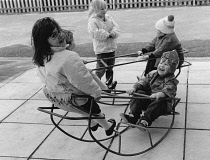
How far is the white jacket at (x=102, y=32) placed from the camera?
436cm

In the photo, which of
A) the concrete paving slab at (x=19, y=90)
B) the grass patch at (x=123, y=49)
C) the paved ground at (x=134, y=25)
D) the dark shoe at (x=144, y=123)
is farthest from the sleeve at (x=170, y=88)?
the paved ground at (x=134, y=25)

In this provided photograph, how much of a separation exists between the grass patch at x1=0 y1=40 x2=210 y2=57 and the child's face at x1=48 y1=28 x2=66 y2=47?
428 centimetres

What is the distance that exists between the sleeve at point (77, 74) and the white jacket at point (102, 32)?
1.85 metres

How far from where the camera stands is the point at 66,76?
2.59 m

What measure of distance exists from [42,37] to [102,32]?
190cm

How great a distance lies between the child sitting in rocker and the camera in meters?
3.17

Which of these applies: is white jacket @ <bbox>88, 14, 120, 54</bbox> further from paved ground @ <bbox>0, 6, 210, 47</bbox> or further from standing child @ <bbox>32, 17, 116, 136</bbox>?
paved ground @ <bbox>0, 6, 210, 47</bbox>

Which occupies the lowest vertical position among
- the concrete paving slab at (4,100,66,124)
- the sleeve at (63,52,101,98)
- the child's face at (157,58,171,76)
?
the concrete paving slab at (4,100,66,124)

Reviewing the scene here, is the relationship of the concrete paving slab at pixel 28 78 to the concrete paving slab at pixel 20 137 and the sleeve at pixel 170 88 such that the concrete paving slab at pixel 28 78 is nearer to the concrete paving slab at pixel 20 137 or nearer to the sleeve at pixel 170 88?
the concrete paving slab at pixel 20 137

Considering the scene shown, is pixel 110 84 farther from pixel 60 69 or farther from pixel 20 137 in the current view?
pixel 60 69

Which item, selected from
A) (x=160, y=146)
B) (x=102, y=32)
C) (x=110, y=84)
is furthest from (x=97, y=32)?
(x=160, y=146)

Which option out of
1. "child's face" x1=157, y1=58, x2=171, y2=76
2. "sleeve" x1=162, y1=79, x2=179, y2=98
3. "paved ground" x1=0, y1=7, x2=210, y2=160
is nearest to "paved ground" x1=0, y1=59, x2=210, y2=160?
"paved ground" x1=0, y1=7, x2=210, y2=160

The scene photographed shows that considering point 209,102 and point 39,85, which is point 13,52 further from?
point 209,102

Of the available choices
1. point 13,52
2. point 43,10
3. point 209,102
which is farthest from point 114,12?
point 209,102
